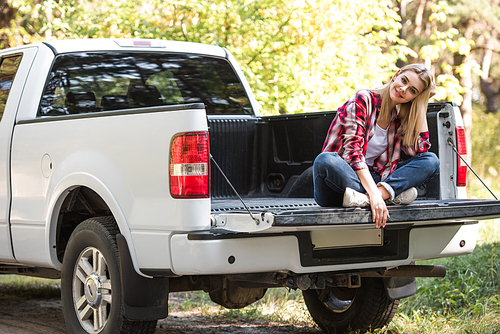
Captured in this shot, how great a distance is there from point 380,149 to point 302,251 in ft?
2.96

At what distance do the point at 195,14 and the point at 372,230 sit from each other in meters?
5.36

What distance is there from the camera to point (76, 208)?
4191 millimetres

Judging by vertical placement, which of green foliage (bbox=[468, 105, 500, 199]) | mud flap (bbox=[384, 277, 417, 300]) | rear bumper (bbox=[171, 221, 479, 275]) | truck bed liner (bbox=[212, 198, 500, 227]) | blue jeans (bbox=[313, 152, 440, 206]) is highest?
blue jeans (bbox=[313, 152, 440, 206])

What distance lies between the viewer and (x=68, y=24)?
9.34 m

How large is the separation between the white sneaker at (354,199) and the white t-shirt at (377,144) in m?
0.60

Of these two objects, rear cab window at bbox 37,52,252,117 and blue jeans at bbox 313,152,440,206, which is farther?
rear cab window at bbox 37,52,252,117

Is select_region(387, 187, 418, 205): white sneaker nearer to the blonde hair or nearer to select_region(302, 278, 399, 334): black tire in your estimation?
the blonde hair

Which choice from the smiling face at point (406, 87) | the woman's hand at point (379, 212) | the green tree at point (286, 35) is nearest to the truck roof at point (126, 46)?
the smiling face at point (406, 87)

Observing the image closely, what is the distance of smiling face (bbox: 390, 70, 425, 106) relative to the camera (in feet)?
12.3

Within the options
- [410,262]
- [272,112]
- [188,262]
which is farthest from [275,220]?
[272,112]

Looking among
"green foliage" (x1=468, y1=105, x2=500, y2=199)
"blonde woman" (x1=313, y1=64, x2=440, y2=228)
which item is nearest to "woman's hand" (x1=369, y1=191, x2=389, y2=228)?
"blonde woman" (x1=313, y1=64, x2=440, y2=228)

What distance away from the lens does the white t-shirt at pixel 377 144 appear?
395 centimetres

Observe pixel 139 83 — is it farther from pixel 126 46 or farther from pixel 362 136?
pixel 362 136

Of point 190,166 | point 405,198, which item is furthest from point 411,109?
point 190,166
